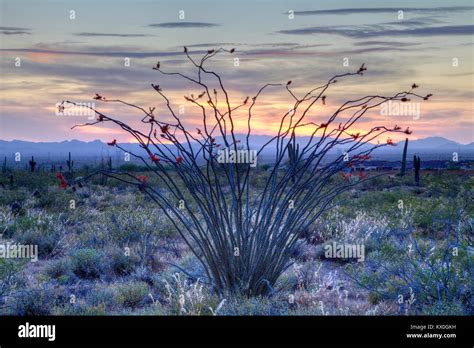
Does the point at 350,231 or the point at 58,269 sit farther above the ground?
the point at 350,231

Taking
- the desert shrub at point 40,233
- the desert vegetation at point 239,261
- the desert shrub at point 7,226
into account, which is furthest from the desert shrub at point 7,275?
the desert shrub at point 7,226

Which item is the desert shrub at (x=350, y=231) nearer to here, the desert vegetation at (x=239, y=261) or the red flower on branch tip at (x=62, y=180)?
the desert vegetation at (x=239, y=261)

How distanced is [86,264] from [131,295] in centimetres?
198

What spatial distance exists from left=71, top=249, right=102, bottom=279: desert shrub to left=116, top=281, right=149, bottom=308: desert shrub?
5.09 ft

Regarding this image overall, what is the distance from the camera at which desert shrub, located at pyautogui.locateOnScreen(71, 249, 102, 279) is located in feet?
31.2

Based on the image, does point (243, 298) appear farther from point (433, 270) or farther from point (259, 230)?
point (433, 270)

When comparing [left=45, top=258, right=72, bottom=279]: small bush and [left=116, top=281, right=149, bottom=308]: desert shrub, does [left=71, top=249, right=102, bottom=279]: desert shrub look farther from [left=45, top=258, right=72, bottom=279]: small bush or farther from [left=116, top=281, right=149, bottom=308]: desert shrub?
[left=116, top=281, right=149, bottom=308]: desert shrub

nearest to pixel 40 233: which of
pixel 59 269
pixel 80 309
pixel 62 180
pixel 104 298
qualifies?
pixel 59 269

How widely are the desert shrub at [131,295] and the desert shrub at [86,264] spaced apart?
1.55 metres

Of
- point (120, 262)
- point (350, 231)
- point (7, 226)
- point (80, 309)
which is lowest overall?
point (80, 309)

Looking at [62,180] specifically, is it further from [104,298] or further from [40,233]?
[40,233]

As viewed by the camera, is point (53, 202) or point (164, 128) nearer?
point (164, 128)

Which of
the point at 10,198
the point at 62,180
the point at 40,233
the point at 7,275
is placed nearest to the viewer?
the point at 62,180

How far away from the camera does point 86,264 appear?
962 centimetres
